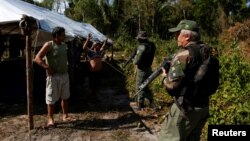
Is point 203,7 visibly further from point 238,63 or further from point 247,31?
point 238,63

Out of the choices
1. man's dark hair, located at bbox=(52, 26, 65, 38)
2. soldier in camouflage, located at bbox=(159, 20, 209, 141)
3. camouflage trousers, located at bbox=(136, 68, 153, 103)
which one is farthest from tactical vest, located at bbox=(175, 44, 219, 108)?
camouflage trousers, located at bbox=(136, 68, 153, 103)

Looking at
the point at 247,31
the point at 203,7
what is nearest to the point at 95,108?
the point at 247,31

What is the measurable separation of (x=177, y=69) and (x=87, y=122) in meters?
4.09

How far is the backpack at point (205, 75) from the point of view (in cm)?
404

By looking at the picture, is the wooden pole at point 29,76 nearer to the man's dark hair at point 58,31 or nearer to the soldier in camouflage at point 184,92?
the man's dark hair at point 58,31

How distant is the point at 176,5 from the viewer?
52.7m

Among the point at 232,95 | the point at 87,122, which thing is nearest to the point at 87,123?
the point at 87,122

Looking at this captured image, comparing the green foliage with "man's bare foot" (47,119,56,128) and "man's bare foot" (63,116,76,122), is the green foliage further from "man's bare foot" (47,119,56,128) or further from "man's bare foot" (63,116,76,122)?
"man's bare foot" (47,119,56,128)

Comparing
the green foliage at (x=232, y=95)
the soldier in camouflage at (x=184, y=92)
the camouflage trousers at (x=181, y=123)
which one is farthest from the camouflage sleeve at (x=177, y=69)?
the green foliage at (x=232, y=95)

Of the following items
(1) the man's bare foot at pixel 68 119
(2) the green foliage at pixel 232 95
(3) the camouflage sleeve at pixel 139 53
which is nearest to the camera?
(2) the green foliage at pixel 232 95

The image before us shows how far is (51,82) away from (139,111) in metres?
2.35

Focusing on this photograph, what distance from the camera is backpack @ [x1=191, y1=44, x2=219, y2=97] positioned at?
404 centimetres

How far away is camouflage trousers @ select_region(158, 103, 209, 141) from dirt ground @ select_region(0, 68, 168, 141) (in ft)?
7.91

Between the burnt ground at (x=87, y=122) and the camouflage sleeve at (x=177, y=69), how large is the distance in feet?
9.24
